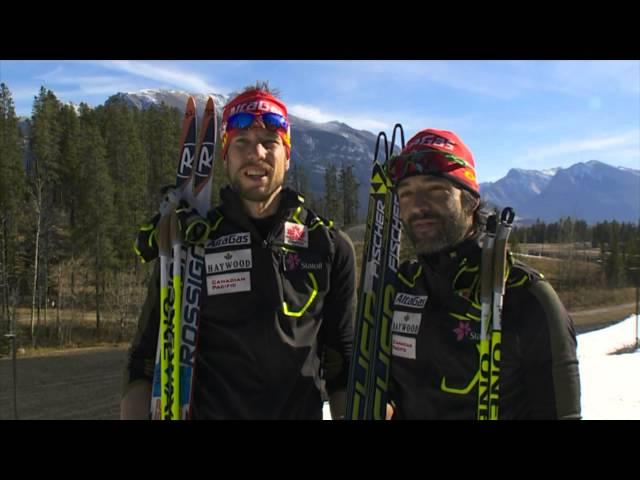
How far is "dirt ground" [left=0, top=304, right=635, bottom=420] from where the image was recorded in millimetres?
21469

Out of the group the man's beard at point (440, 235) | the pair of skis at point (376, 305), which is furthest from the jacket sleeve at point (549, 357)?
the pair of skis at point (376, 305)

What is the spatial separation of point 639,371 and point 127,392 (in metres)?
15.1

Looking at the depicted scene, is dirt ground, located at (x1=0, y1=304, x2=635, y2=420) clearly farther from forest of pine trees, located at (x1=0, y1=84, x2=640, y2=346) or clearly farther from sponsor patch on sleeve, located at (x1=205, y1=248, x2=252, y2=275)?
sponsor patch on sleeve, located at (x1=205, y1=248, x2=252, y2=275)

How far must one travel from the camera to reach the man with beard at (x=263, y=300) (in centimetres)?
269

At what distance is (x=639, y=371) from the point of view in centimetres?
1382

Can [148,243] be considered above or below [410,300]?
above

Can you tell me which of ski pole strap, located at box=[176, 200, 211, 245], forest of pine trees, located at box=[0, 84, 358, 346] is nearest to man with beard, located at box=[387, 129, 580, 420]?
ski pole strap, located at box=[176, 200, 211, 245]

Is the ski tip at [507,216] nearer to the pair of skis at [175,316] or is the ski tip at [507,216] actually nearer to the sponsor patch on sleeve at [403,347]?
the sponsor patch on sleeve at [403,347]

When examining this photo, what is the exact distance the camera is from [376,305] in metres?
3.09

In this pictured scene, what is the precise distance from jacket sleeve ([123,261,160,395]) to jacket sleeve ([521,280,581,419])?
2.03m

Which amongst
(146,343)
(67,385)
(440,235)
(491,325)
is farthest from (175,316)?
(67,385)

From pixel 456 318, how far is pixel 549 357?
474 mm

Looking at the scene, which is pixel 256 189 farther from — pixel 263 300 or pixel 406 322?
pixel 406 322

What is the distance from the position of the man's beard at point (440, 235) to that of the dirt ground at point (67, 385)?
784 inches
